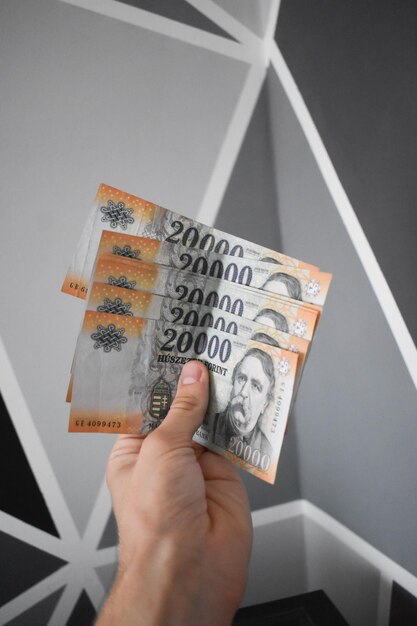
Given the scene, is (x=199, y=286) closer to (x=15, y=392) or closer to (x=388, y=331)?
(x=388, y=331)

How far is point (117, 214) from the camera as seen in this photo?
102 centimetres

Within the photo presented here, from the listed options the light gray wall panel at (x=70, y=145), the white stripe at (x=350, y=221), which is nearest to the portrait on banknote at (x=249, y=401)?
the white stripe at (x=350, y=221)

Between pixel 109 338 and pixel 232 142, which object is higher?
pixel 232 142

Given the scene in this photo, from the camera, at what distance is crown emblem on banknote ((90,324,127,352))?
95 centimetres

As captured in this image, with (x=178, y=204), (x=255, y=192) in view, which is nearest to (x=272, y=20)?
(x=255, y=192)

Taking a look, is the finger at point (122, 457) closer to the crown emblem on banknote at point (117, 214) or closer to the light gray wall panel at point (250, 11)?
the crown emblem on banknote at point (117, 214)

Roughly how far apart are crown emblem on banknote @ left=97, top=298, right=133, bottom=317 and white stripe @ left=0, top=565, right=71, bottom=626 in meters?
0.88

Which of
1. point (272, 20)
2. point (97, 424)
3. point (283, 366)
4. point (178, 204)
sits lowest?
point (97, 424)

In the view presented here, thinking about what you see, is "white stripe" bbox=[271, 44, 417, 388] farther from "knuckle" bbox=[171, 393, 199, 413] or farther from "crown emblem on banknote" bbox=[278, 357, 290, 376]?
"knuckle" bbox=[171, 393, 199, 413]

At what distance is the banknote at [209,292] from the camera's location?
933 mm

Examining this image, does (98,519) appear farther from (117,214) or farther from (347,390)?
(117,214)

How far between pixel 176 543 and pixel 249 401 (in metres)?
0.29

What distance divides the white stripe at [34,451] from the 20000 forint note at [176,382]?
0.43 m

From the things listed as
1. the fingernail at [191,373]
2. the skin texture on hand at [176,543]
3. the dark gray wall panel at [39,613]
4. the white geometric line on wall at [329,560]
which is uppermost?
the fingernail at [191,373]
